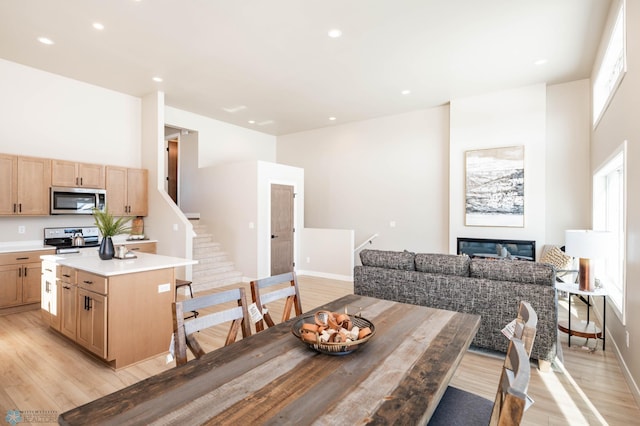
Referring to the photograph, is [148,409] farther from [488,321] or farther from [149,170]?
[149,170]

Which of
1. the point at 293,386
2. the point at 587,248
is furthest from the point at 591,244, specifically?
the point at 293,386

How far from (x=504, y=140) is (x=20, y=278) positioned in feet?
25.3

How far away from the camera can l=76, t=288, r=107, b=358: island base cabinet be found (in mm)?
2805

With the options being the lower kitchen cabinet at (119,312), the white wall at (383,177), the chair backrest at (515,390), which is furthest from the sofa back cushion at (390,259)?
the white wall at (383,177)

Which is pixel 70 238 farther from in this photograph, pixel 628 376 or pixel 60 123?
pixel 628 376

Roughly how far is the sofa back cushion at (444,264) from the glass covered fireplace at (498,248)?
263 cm

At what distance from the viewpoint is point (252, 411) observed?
3.26 ft

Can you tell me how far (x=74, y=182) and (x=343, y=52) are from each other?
4527 mm

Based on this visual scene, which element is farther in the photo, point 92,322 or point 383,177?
point 383,177

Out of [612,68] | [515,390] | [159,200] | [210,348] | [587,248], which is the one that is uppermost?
[612,68]

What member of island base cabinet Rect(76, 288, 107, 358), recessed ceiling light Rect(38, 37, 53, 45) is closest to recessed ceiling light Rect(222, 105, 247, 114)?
recessed ceiling light Rect(38, 37, 53, 45)

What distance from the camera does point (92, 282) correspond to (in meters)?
2.91

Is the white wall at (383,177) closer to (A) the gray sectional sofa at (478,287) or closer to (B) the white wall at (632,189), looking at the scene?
(A) the gray sectional sofa at (478,287)

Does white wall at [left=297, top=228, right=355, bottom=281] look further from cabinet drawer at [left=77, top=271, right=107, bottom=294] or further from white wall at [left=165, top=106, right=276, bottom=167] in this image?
cabinet drawer at [left=77, top=271, right=107, bottom=294]
